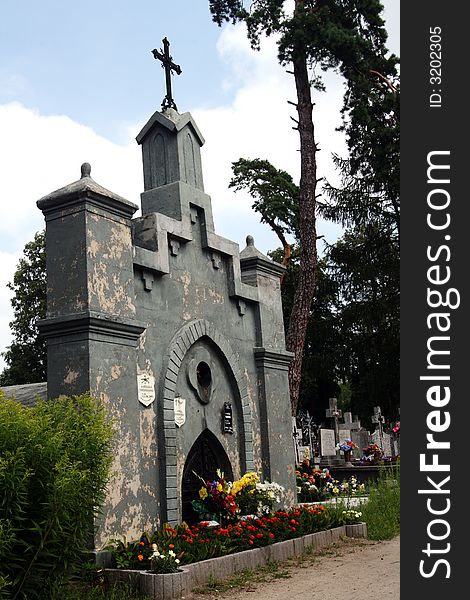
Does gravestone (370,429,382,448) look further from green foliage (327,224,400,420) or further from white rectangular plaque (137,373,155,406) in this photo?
white rectangular plaque (137,373,155,406)

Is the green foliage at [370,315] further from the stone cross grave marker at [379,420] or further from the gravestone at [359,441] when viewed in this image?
the gravestone at [359,441]

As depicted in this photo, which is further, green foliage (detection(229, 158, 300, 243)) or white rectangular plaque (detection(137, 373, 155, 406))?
green foliage (detection(229, 158, 300, 243))

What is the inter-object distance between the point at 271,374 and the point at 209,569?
444 cm

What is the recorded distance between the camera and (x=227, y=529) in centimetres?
888

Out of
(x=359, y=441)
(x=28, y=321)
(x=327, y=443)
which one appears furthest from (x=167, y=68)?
(x=28, y=321)

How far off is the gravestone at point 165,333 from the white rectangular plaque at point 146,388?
0.02 metres

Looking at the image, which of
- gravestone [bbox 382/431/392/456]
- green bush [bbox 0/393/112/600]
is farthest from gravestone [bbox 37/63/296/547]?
gravestone [bbox 382/431/392/456]

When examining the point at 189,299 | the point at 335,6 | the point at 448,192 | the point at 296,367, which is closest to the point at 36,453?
the point at 448,192

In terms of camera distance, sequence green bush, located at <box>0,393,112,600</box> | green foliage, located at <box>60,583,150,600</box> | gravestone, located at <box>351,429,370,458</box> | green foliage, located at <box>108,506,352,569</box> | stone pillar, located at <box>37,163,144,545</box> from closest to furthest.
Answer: green bush, located at <box>0,393,112,600</box>
green foliage, located at <box>60,583,150,600</box>
green foliage, located at <box>108,506,352,569</box>
stone pillar, located at <box>37,163,144,545</box>
gravestone, located at <box>351,429,370,458</box>

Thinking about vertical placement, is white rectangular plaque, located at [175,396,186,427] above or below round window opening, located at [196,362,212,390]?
below

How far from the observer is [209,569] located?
787cm

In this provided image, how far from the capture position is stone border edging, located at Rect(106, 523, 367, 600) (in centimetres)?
715

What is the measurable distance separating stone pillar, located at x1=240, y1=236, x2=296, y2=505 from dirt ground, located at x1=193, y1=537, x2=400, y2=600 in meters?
1.90

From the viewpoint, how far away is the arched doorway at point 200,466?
9.67m
